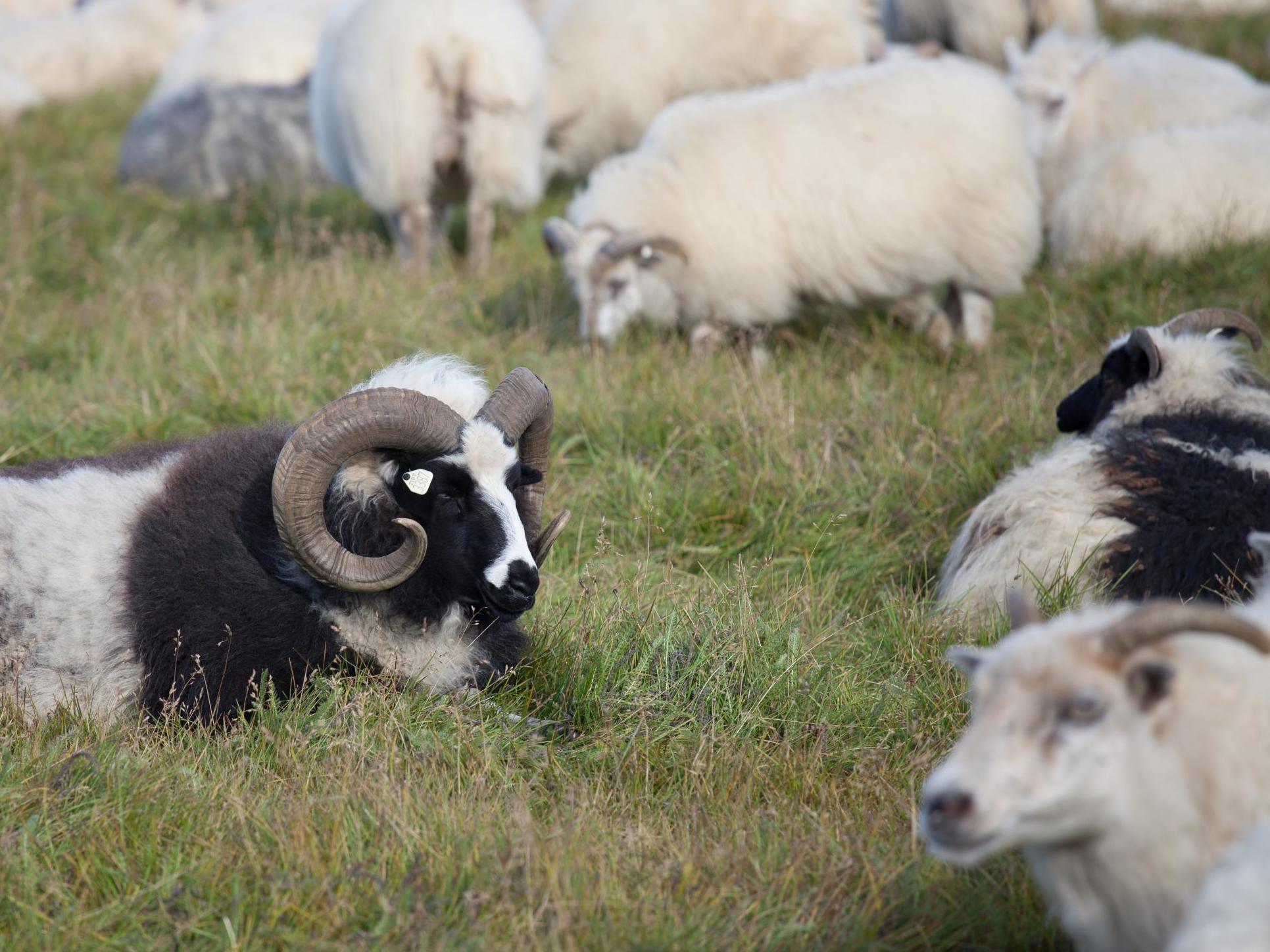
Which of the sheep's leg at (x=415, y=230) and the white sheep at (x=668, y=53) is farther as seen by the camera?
the white sheep at (x=668, y=53)

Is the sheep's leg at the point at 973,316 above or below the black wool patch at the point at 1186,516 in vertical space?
below

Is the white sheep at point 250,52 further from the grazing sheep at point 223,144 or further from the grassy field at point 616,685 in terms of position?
the grassy field at point 616,685

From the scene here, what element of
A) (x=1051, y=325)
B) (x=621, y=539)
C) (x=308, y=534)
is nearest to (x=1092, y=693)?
(x=308, y=534)

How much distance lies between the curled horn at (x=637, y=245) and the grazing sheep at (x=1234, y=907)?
679cm

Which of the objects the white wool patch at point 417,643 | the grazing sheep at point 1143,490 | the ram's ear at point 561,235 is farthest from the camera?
the ram's ear at point 561,235

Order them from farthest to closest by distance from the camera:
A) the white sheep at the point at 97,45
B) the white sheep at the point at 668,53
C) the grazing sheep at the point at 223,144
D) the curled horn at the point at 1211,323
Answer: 1. the white sheep at the point at 97,45
2. the grazing sheep at the point at 223,144
3. the white sheep at the point at 668,53
4. the curled horn at the point at 1211,323

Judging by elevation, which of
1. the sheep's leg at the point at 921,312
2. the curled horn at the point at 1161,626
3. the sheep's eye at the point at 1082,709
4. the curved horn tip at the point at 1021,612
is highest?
the curled horn at the point at 1161,626

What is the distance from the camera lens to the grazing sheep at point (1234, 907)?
2289 millimetres

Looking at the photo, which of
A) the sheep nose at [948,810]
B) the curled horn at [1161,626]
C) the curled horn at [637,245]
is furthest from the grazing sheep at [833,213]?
the sheep nose at [948,810]

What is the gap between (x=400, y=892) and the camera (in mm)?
3195

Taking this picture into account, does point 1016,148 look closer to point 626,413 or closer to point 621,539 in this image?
point 626,413

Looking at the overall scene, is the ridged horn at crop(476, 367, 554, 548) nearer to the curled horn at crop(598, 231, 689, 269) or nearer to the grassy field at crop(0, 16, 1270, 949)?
the grassy field at crop(0, 16, 1270, 949)

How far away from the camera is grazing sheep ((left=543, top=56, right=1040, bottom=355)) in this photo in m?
8.59

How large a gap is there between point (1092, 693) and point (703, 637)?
81.7 inches
